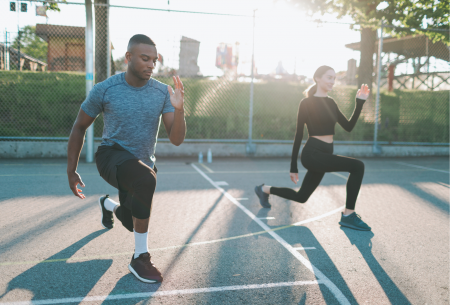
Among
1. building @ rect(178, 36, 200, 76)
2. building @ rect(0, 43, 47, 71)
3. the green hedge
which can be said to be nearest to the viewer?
building @ rect(0, 43, 47, 71)

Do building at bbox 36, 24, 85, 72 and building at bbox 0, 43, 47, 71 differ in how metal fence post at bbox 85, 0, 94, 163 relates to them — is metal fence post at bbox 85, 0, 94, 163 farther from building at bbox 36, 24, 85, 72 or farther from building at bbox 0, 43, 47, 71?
building at bbox 0, 43, 47, 71

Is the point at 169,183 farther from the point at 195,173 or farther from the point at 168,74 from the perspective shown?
the point at 168,74

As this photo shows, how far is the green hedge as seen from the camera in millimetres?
10570

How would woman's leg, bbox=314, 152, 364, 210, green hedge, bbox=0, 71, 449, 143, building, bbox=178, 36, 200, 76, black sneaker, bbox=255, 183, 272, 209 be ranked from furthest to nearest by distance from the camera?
green hedge, bbox=0, 71, 449, 143
building, bbox=178, 36, 200, 76
black sneaker, bbox=255, 183, 272, 209
woman's leg, bbox=314, 152, 364, 210

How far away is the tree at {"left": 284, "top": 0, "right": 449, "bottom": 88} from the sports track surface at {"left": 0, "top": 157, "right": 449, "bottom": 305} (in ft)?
27.6

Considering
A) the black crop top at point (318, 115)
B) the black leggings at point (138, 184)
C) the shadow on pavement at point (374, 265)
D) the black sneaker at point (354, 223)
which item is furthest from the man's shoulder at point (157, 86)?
the black sneaker at point (354, 223)

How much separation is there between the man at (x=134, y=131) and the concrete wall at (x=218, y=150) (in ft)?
22.8

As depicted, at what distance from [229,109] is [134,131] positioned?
8.81 m

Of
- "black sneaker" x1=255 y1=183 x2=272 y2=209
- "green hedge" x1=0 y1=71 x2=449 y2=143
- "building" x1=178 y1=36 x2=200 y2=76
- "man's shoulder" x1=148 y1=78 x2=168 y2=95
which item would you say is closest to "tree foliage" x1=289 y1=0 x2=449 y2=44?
"green hedge" x1=0 y1=71 x2=449 y2=143

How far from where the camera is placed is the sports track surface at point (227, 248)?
9.27 feet

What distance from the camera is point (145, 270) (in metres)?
2.97

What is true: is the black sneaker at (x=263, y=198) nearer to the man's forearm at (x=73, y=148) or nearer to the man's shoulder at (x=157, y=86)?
the man's shoulder at (x=157, y=86)

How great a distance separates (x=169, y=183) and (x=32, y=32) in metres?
6.47

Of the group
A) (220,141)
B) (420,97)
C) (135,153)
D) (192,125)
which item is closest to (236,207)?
(135,153)
